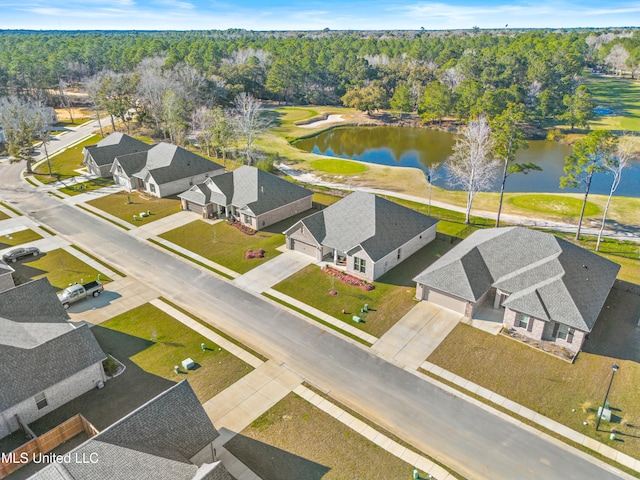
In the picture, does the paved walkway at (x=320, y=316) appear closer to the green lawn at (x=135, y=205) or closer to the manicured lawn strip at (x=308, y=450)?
the manicured lawn strip at (x=308, y=450)

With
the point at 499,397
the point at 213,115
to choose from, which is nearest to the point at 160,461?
the point at 499,397

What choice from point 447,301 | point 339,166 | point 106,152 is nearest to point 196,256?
point 447,301

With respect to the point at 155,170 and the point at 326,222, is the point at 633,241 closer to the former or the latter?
the point at 326,222

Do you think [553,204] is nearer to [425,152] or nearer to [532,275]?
[532,275]

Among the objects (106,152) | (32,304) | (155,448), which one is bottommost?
(155,448)

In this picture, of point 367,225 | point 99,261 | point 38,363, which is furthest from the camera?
point 99,261

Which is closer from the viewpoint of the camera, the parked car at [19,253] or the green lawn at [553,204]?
the parked car at [19,253]

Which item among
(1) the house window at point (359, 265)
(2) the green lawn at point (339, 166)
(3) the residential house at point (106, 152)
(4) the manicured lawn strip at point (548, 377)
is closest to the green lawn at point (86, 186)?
(3) the residential house at point (106, 152)
